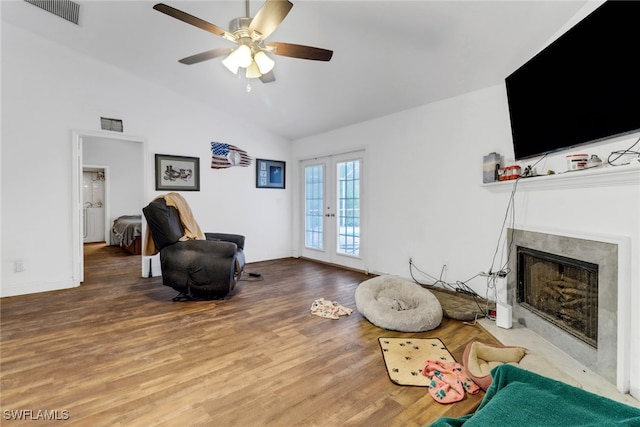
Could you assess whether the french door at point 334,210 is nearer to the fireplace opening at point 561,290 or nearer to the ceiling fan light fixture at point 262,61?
the fireplace opening at point 561,290

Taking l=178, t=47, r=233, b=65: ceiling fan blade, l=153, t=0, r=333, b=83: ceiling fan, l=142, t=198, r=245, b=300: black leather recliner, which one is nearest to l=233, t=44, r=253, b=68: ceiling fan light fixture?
l=153, t=0, r=333, b=83: ceiling fan

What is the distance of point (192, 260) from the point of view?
10.5ft

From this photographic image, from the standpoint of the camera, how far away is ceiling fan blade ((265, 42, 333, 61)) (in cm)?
224

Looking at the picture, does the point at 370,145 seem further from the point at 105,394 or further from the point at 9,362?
the point at 9,362

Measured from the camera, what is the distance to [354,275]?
4.45 m

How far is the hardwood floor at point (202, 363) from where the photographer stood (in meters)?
1.57

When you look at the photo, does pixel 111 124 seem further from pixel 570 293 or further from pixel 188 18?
pixel 570 293

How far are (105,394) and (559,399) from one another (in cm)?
237

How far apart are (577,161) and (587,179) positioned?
0.17 meters

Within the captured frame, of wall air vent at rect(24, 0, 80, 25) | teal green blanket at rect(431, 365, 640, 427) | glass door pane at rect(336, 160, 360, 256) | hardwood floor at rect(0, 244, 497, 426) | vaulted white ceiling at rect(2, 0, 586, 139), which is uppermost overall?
wall air vent at rect(24, 0, 80, 25)

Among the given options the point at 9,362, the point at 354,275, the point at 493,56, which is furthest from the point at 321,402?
the point at 493,56

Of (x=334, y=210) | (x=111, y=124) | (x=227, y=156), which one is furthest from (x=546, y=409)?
(x=111, y=124)

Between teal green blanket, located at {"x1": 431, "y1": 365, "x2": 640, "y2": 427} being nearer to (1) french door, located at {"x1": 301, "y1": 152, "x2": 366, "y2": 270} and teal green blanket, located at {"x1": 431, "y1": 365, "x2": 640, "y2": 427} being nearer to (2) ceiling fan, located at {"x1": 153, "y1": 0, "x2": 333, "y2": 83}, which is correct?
(2) ceiling fan, located at {"x1": 153, "y1": 0, "x2": 333, "y2": 83}

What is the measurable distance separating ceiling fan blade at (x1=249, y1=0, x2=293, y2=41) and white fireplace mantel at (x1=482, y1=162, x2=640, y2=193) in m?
2.16
